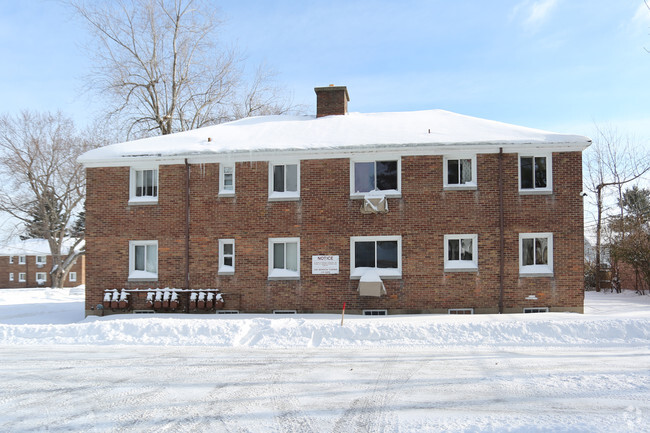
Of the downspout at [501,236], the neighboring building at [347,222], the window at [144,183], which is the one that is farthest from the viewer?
the window at [144,183]

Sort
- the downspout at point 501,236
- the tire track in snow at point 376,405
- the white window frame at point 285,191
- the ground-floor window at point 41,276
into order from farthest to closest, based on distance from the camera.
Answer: the ground-floor window at point 41,276 → the white window frame at point 285,191 → the downspout at point 501,236 → the tire track in snow at point 376,405

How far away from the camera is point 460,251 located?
1585 centimetres

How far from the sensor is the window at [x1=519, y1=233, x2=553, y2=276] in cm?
1558

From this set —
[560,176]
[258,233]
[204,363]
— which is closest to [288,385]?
[204,363]

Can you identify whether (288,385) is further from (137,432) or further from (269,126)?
(269,126)

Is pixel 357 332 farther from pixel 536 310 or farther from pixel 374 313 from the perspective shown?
pixel 536 310

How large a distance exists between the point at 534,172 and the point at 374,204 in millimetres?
5134

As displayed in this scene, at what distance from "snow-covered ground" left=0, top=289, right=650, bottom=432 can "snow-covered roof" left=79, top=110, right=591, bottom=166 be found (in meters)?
5.29

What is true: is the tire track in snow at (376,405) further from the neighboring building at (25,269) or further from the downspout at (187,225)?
the neighboring building at (25,269)

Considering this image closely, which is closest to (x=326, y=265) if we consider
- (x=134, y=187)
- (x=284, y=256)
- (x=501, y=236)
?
(x=284, y=256)

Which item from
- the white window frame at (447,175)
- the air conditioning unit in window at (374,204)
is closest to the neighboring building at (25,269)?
the air conditioning unit in window at (374,204)

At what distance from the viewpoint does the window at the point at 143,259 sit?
16.8 m

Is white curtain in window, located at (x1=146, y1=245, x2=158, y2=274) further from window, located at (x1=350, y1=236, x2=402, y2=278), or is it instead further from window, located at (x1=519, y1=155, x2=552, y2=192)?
window, located at (x1=519, y1=155, x2=552, y2=192)

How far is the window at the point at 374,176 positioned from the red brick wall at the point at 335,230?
31cm
